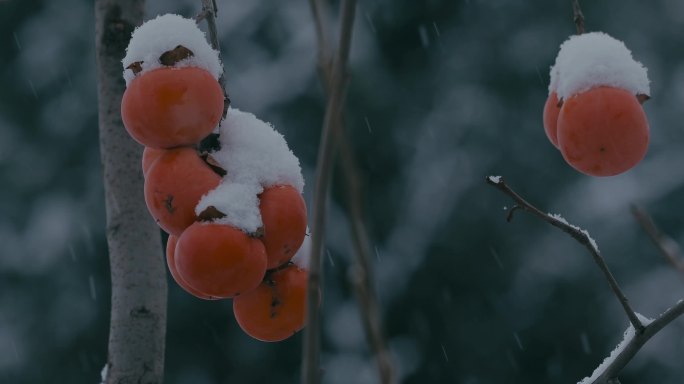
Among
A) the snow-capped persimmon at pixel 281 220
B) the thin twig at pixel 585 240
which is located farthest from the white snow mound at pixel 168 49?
the thin twig at pixel 585 240

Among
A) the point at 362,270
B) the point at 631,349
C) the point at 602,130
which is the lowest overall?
the point at 631,349

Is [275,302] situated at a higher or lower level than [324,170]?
lower

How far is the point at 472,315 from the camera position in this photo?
5336 mm

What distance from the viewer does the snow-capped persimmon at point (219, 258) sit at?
89cm

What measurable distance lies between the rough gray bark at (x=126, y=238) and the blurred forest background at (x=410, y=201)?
376 cm

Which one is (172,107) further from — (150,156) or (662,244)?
(662,244)

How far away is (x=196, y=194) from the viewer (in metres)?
0.91

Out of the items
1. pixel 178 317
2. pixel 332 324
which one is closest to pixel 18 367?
pixel 178 317

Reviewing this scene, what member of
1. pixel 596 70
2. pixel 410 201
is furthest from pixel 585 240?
pixel 410 201

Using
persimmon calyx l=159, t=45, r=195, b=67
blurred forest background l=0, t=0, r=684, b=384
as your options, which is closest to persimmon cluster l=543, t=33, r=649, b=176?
persimmon calyx l=159, t=45, r=195, b=67

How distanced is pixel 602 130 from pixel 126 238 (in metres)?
0.59

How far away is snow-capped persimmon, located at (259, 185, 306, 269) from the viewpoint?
92 cm

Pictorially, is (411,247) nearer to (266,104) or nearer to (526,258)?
(526,258)

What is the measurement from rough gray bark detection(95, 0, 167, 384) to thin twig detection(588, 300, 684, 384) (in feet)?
1.72
